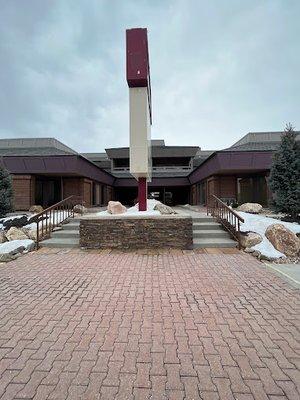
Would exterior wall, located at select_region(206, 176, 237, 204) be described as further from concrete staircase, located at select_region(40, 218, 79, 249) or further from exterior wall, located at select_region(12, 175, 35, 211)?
exterior wall, located at select_region(12, 175, 35, 211)

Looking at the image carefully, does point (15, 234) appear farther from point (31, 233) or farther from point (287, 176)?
point (287, 176)

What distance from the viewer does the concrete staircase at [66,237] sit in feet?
27.5

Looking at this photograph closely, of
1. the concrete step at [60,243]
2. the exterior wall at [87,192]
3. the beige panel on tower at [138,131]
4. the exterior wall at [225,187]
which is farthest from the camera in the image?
the exterior wall at [87,192]

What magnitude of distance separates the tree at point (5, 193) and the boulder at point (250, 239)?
979 centimetres

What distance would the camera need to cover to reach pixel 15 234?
8.83 metres

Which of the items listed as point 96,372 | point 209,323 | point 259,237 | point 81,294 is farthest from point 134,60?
point 96,372

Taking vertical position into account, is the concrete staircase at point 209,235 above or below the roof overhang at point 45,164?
below

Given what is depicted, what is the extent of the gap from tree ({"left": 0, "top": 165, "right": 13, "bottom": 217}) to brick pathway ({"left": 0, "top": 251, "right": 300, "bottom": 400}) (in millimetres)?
6900

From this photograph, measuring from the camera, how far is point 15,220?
10.4 m

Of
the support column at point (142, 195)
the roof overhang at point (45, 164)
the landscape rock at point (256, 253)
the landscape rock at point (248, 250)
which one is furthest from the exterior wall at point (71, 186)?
the landscape rock at point (256, 253)

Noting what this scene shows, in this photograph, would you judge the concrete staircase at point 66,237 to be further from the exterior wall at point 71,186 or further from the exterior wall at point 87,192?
the exterior wall at point 71,186

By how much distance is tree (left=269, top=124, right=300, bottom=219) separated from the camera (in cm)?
988

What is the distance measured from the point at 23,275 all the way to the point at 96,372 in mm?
3757

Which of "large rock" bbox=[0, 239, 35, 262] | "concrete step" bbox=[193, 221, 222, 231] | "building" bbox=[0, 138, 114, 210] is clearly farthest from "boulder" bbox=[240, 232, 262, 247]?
"building" bbox=[0, 138, 114, 210]
